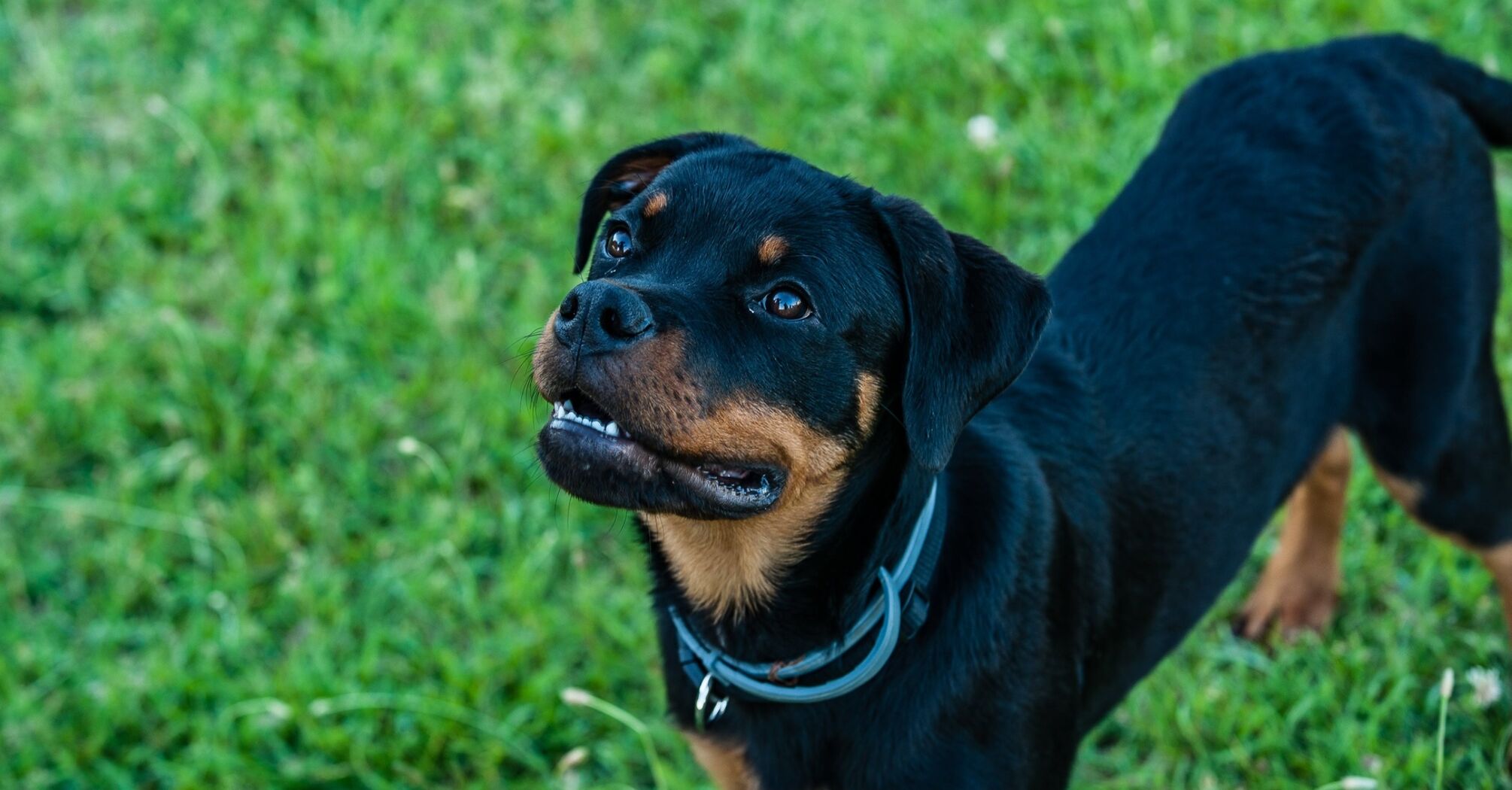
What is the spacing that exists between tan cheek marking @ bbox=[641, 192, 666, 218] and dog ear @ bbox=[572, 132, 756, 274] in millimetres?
290

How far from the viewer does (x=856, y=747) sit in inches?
109

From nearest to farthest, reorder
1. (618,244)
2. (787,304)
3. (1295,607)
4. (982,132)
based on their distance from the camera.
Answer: (787,304) < (618,244) < (1295,607) < (982,132)

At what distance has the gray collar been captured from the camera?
2738mm

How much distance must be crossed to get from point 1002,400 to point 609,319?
3.70 ft

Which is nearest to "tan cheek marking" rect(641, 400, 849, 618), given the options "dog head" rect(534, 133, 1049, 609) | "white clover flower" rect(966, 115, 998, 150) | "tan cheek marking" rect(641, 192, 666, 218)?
"dog head" rect(534, 133, 1049, 609)

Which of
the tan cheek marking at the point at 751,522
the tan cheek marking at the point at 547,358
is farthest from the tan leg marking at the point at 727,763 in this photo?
the tan cheek marking at the point at 547,358

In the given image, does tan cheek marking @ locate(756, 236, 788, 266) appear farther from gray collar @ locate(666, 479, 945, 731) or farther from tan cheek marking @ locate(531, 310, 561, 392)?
gray collar @ locate(666, 479, 945, 731)

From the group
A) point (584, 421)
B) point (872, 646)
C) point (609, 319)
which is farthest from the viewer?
point (872, 646)

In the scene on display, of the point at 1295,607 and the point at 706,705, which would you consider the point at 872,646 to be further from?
the point at 1295,607

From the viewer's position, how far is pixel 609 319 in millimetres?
2439

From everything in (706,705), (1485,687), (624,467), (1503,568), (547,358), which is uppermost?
(547,358)

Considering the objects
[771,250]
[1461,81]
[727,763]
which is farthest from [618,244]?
Result: [1461,81]

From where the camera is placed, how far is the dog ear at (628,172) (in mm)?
3137

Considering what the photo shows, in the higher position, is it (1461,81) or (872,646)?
(1461,81)
